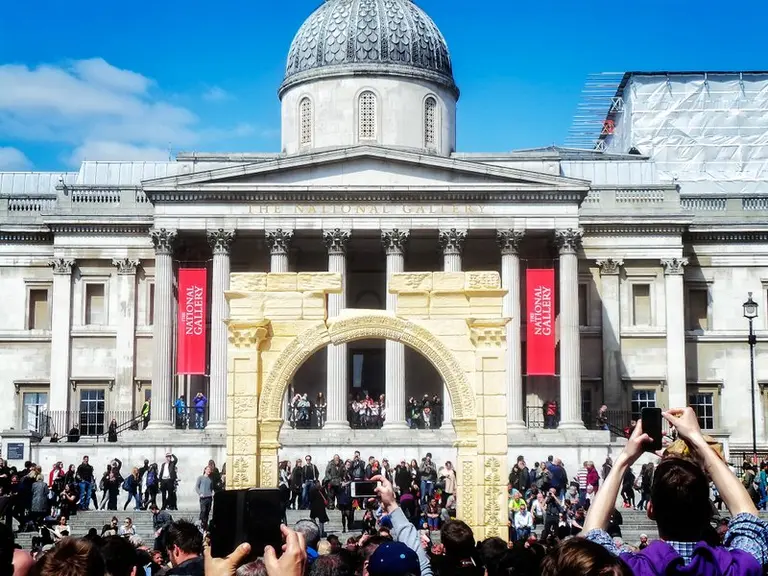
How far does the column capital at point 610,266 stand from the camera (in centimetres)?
5878

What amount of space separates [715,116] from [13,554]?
231ft

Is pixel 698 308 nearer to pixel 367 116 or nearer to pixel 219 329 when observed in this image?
pixel 367 116

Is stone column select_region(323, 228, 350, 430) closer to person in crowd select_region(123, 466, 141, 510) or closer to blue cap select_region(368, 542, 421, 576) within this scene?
person in crowd select_region(123, 466, 141, 510)

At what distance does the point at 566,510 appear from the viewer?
3938 centimetres

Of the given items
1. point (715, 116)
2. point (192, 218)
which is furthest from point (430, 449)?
point (715, 116)

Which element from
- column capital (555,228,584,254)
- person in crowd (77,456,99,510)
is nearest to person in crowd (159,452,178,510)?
person in crowd (77,456,99,510)

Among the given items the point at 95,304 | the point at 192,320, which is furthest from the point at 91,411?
the point at 192,320

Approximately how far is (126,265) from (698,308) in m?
25.8

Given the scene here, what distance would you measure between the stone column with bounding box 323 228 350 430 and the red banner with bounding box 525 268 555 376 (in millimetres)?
7347

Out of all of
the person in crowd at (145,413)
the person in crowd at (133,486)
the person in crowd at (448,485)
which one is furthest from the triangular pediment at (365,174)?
the person in crowd at (448,485)

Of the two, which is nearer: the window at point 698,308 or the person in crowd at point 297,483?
the person in crowd at point 297,483

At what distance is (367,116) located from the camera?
60.6 metres

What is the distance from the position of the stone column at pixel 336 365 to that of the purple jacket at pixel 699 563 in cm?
4522

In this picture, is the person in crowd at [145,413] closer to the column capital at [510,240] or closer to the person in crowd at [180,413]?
the person in crowd at [180,413]
